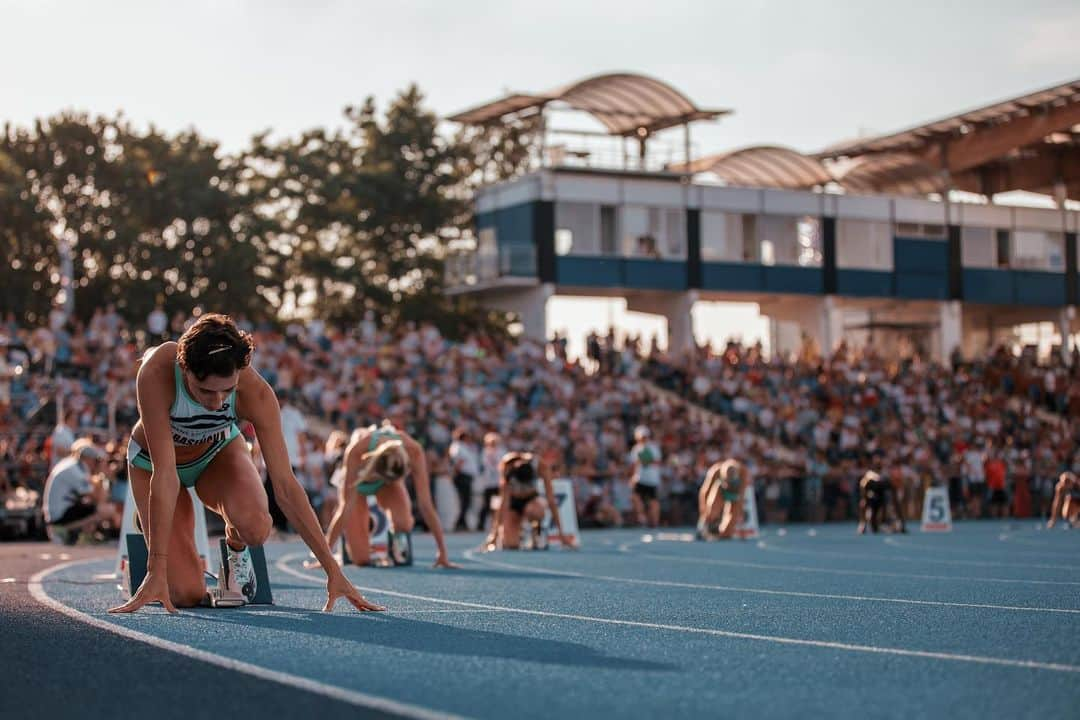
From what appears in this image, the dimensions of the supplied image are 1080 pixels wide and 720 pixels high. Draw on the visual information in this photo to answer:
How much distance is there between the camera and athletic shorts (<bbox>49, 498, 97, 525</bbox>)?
2380 cm

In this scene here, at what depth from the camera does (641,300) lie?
51.4 m

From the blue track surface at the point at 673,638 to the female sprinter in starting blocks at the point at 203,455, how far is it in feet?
1.31

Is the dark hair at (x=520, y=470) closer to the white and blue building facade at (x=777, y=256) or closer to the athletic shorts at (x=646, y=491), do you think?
the athletic shorts at (x=646, y=491)

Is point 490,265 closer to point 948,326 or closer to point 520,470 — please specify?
point 948,326

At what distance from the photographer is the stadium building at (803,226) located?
48.7 meters

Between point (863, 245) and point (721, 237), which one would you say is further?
point (863, 245)

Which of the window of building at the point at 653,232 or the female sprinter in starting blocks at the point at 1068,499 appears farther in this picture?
the window of building at the point at 653,232

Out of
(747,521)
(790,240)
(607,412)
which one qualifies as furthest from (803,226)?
(747,521)

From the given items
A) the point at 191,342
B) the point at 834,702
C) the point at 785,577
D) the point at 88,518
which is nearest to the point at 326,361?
the point at 88,518

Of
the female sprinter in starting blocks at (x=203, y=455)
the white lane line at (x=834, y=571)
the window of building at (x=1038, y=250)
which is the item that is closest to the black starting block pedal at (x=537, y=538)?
the white lane line at (x=834, y=571)

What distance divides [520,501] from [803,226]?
32838 millimetres

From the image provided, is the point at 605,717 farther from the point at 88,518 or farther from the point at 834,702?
the point at 88,518

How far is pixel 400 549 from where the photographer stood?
59.1ft

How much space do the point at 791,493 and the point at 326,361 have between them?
425 inches
